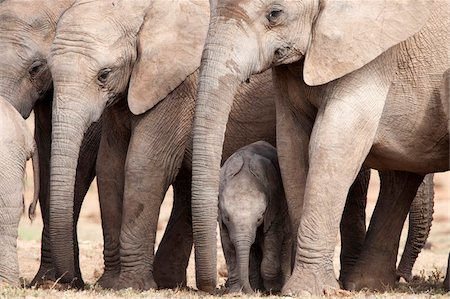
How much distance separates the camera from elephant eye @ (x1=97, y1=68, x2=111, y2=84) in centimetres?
1121

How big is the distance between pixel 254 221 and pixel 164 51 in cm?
142

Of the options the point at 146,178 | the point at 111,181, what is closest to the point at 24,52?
the point at 111,181

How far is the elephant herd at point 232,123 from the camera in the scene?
1053 centimetres

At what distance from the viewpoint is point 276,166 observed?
38.2ft

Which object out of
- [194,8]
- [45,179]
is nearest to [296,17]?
[194,8]

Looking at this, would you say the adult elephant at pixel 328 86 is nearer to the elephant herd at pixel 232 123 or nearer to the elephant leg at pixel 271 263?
the elephant herd at pixel 232 123

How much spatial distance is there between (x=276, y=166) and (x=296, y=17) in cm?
138

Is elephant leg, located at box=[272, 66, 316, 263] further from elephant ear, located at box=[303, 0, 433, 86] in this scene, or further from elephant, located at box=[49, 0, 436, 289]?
elephant, located at box=[49, 0, 436, 289]

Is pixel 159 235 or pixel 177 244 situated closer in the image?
pixel 177 244

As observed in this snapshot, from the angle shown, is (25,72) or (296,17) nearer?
(296,17)

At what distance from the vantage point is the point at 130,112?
11.7 m

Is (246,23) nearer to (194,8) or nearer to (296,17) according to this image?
(296,17)

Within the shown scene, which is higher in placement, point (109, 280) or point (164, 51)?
point (164, 51)

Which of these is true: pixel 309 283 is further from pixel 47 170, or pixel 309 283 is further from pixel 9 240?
pixel 47 170
